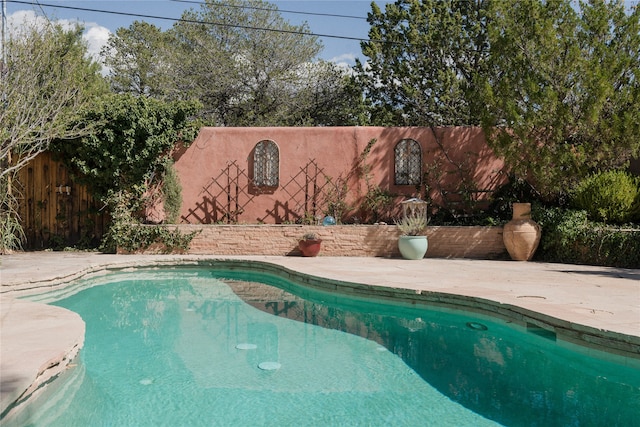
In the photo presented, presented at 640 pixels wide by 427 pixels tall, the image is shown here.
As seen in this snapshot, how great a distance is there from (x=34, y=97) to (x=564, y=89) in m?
9.67

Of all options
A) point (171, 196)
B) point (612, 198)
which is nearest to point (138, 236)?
point (171, 196)

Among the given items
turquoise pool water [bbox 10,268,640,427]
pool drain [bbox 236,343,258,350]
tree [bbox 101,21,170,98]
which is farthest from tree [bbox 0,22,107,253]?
tree [bbox 101,21,170,98]

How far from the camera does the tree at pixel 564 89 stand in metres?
9.61

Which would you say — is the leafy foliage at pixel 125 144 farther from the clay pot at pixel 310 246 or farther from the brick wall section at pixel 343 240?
the clay pot at pixel 310 246

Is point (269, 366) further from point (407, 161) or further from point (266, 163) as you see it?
point (407, 161)

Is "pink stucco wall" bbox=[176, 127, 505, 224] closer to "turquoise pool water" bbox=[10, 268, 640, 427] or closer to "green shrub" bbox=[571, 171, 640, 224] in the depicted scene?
"green shrub" bbox=[571, 171, 640, 224]

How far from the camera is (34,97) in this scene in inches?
378

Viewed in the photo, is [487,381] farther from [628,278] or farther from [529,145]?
[529,145]

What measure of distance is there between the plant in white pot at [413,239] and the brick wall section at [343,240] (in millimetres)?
416

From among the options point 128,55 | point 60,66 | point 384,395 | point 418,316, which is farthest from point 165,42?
point 384,395

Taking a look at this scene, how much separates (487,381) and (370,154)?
8385 mm

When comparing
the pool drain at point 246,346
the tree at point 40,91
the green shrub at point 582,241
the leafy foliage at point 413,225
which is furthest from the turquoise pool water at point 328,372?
the green shrub at point 582,241

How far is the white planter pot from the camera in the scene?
33.4ft

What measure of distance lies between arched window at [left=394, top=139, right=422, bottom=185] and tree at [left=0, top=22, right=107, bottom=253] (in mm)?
6690
